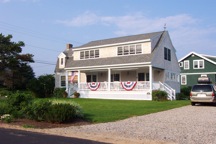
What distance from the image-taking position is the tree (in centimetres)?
3753

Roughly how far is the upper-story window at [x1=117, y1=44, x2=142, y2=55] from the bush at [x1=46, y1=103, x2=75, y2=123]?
1839 centimetres

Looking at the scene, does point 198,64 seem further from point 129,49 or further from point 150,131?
point 150,131

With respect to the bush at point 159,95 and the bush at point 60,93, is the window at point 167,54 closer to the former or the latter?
the bush at point 159,95

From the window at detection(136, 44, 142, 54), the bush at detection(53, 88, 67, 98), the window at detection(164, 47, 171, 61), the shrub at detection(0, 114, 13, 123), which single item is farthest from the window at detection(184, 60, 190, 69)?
the shrub at detection(0, 114, 13, 123)

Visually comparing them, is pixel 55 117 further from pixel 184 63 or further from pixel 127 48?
pixel 184 63

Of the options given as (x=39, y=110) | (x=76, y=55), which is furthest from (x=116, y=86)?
(x=39, y=110)

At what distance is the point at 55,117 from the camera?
13.0m

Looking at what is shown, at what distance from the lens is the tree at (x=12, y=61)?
1478 inches

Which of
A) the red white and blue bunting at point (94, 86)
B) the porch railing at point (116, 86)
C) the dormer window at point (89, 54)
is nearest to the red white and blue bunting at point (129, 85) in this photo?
the porch railing at point (116, 86)

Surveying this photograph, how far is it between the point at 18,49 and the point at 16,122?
2709 centimetres

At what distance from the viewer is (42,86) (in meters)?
34.8

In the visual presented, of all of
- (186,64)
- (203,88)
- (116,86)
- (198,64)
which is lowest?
(203,88)

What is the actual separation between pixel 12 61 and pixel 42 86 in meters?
6.22

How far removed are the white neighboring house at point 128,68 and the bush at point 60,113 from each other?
15.4 metres
